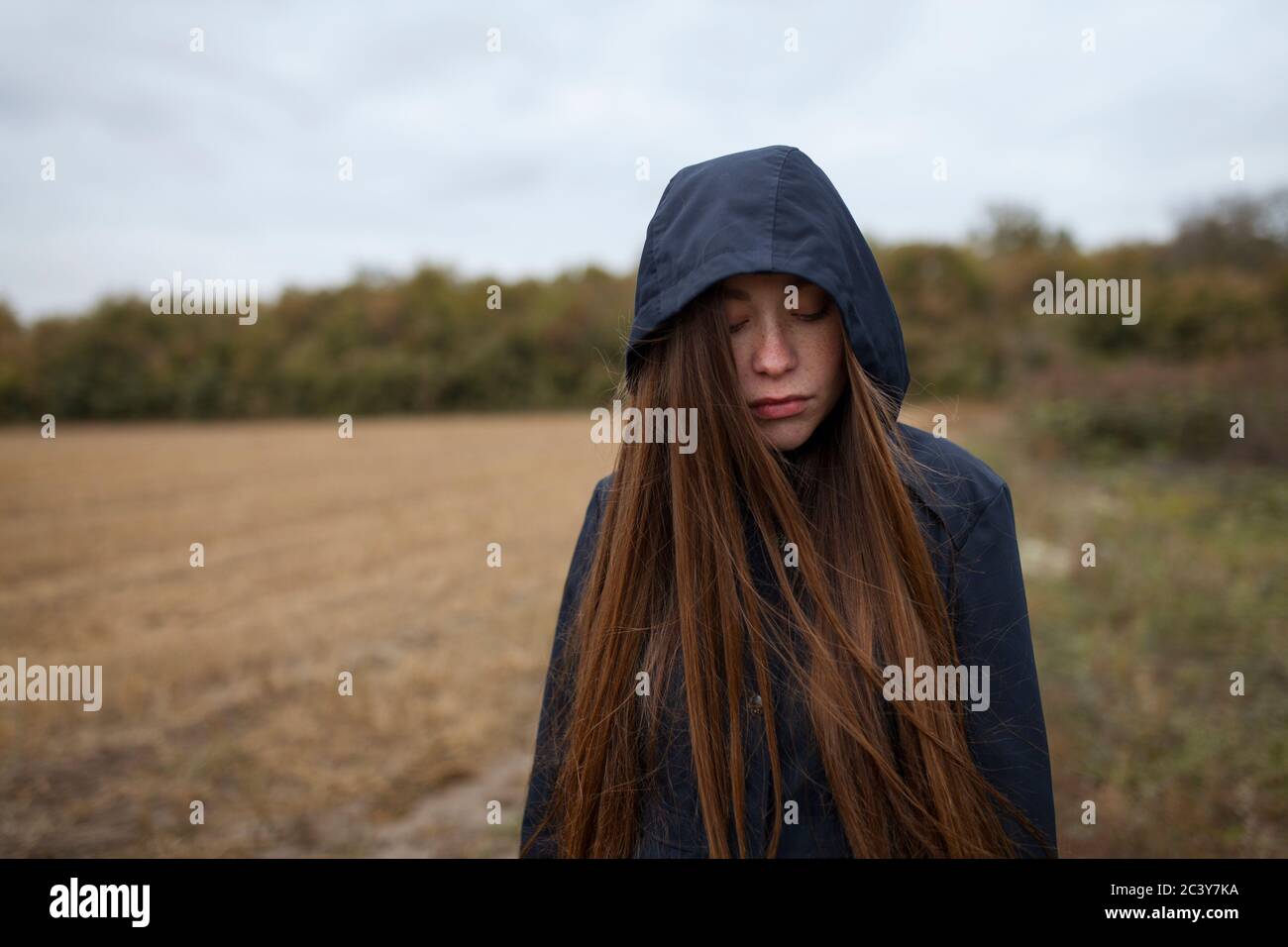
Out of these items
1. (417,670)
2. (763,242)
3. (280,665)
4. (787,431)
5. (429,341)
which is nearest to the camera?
(763,242)

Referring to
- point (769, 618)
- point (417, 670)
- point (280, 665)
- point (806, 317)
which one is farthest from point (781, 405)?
point (280, 665)

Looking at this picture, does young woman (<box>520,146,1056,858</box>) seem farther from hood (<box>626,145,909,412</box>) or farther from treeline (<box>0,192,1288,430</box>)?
treeline (<box>0,192,1288,430</box>)

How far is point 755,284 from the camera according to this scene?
1420 millimetres

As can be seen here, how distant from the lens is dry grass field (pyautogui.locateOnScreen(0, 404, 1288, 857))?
12.5 feet

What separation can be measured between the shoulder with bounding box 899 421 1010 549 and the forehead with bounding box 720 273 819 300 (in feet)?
1.25

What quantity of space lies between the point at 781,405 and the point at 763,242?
278mm

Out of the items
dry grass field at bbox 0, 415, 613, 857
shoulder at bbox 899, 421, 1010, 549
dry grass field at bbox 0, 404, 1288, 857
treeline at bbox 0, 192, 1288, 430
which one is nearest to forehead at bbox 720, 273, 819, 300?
shoulder at bbox 899, 421, 1010, 549

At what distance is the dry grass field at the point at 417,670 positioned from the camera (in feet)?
12.5

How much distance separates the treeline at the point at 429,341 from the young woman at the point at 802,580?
1185 inches

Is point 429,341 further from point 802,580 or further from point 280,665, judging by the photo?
point 802,580

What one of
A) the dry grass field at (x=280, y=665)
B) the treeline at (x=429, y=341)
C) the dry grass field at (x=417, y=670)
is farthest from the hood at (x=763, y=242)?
the treeline at (x=429, y=341)
